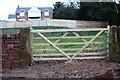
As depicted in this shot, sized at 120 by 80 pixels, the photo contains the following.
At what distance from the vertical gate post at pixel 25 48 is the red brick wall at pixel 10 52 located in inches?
4.3

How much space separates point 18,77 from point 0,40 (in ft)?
5.41

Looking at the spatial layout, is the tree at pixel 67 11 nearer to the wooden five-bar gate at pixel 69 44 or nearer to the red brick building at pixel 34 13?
the red brick building at pixel 34 13

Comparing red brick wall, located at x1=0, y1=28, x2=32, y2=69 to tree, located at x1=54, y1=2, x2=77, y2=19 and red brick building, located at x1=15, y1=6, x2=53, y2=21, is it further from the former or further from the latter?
red brick building, located at x1=15, y1=6, x2=53, y2=21

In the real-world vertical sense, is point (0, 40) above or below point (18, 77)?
above

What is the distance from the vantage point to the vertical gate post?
7.75 m

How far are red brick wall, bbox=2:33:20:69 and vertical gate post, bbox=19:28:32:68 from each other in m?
0.11

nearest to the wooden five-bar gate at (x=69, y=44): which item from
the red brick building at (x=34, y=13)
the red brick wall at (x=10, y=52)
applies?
the red brick wall at (x=10, y=52)

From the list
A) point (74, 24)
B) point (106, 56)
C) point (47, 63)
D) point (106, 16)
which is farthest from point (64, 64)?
point (74, 24)

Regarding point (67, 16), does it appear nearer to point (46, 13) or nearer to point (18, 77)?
point (46, 13)

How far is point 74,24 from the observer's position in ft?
120

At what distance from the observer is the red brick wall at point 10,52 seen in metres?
7.67

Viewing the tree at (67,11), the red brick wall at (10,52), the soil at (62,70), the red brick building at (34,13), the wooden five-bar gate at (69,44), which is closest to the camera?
the soil at (62,70)

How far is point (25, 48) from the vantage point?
7.83 meters

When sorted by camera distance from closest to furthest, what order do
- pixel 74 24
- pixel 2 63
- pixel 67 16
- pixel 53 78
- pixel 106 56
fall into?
pixel 53 78 → pixel 2 63 → pixel 106 56 → pixel 74 24 → pixel 67 16
